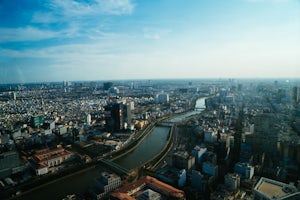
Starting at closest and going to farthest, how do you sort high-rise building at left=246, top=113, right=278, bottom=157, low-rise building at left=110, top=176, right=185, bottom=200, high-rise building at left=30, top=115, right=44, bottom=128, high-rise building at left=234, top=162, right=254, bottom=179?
1. low-rise building at left=110, top=176, right=185, bottom=200
2. high-rise building at left=234, top=162, right=254, bottom=179
3. high-rise building at left=246, top=113, right=278, bottom=157
4. high-rise building at left=30, top=115, right=44, bottom=128

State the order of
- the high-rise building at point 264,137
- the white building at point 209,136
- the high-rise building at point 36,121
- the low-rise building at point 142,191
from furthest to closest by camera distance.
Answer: the high-rise building at point 36,121 < the white building at point 209,136 < the high-rise building at point 264,137 < the low-rise building at point 142,191

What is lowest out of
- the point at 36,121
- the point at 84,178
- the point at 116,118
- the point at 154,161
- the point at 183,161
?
the point at 84,178

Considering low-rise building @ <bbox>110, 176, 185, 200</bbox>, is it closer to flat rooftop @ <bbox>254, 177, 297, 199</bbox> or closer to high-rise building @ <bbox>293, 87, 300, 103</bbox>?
flat rooftop @ <bbox>254, 177, 297, 199</bbox>

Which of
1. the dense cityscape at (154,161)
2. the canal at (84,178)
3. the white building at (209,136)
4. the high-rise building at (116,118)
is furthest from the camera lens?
the high-rise building at (116,118)

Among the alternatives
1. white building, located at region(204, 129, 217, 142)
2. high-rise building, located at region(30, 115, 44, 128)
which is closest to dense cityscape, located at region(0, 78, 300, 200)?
white building, located at region(204, 129, 217, 142)

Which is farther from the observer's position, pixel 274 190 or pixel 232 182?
pixel 232 182

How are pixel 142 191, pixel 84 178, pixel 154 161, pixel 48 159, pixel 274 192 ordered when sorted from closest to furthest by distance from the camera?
pixel 274 192, pixel 142 191, pixel 84 178, pixel 48 159, pixel 154 161

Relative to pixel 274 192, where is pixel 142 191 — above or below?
below

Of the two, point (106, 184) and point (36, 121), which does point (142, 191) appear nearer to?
point (106, 184)

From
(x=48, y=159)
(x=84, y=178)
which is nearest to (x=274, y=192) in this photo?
(x=84, y=178)

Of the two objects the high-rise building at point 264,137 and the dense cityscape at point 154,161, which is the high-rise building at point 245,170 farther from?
the high-rise building at point 264,137

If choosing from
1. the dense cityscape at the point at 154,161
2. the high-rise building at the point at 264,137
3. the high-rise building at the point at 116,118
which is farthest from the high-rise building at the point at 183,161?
the high-rise building at the point at 116,118

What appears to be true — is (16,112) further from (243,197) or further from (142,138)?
(243,197)
